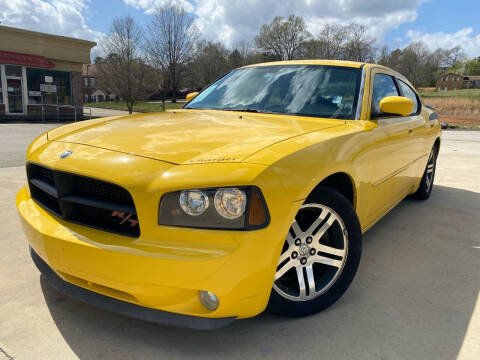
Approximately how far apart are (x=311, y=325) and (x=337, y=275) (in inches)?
12.8

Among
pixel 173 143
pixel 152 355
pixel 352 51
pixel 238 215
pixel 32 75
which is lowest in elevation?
pixel 152 355

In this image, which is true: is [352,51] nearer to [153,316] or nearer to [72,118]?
[72,118]

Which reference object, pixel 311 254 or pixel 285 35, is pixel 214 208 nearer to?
pixel 311 254

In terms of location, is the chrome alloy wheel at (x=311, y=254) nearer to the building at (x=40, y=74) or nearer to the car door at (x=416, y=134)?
the car door at (x=416, y=134)

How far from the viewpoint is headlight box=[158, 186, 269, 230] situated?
5.44ft

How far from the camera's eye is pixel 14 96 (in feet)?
63.8

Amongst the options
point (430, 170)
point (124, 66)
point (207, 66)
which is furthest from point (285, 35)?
point (430, 170)

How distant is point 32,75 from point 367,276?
70.9 ft

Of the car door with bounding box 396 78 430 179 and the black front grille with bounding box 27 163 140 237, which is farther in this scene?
the car door with bounding box 396 78 430 179

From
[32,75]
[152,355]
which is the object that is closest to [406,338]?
[152,355]

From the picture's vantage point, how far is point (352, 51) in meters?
49.6

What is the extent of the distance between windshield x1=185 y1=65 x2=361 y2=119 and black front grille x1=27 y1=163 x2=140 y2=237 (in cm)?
143

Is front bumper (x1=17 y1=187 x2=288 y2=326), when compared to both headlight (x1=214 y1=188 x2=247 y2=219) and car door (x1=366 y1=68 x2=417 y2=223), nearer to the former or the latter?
headlight (x1=214 y1=188 x2=247 y2=219)

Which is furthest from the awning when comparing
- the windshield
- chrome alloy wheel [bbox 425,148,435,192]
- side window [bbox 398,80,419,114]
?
chrome alloy wheel [bbox 425,148,435,192]
